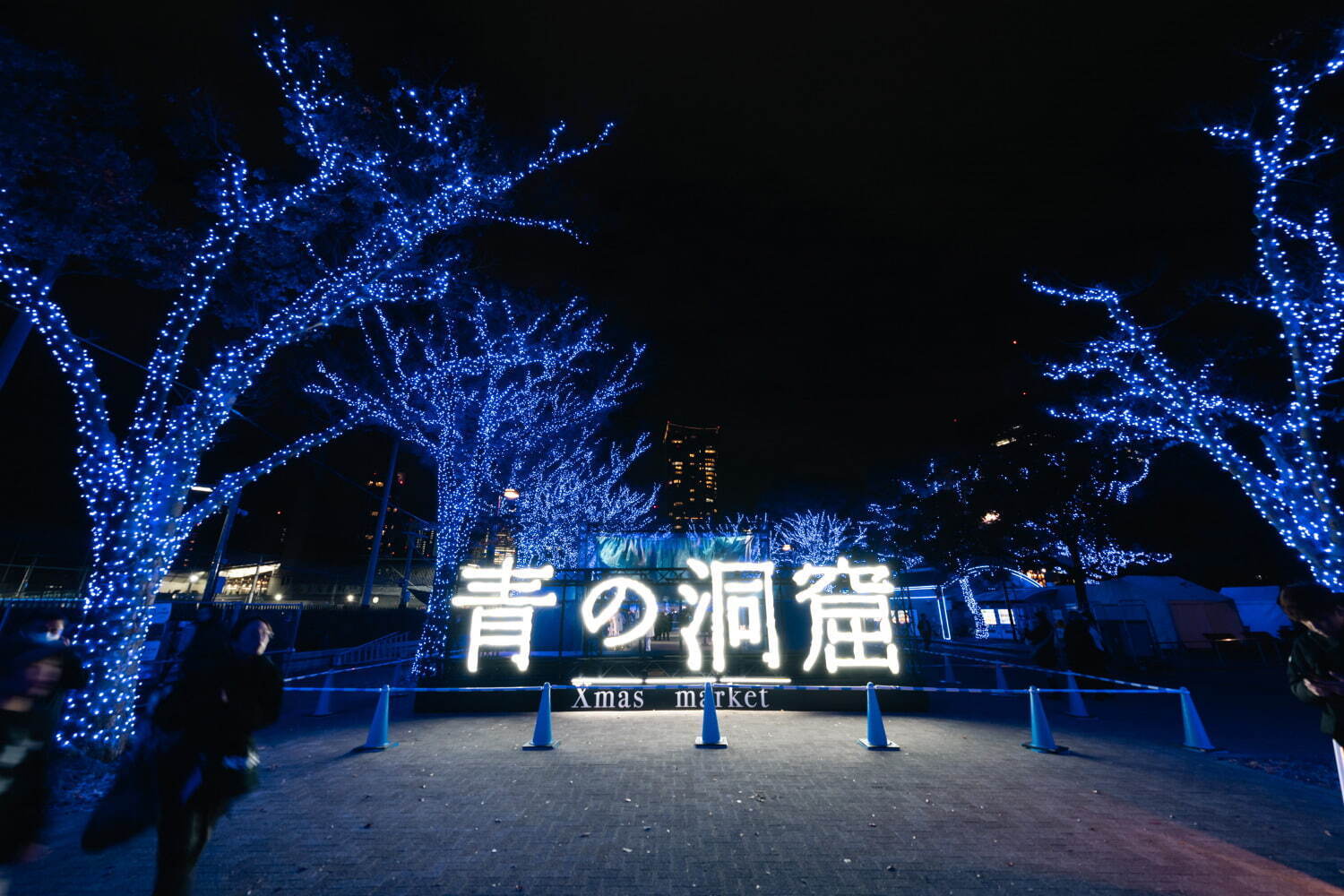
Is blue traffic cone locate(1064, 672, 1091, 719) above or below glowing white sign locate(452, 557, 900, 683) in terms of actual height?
below

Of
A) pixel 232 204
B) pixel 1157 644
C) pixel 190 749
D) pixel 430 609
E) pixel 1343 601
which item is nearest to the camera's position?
pixel 190 749

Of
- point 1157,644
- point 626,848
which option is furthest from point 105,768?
point 1157,644

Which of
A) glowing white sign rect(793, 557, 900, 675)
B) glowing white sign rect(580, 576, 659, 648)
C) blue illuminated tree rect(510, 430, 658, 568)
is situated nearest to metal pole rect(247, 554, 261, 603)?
blue illuminated tree rect(510, 430, 658, 568)

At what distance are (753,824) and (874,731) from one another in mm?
3659

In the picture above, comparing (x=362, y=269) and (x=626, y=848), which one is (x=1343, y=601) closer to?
(x=626, y=848)

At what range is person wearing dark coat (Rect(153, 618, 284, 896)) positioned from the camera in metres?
3.10

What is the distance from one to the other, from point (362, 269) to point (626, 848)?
8.51 metres

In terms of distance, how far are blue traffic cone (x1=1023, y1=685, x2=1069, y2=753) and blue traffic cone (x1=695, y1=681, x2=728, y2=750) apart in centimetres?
452

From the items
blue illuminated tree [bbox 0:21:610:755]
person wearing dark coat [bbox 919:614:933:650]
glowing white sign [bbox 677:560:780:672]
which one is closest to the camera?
blue illuminated tree [bbox 0:21:610:755]

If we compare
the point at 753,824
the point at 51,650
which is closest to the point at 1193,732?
the point at 753,824

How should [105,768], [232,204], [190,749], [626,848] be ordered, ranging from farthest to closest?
1. [232,204]
2. [105,768]
3. [626,848]
4. [190,749]

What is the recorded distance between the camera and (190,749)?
3178 millimetres

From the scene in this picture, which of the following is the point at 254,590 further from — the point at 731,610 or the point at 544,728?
the point at 731,610

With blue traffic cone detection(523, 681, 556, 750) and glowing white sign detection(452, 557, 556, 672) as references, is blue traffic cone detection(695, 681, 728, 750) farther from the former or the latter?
glowing white sign detection(452, 557, 556, 672)
